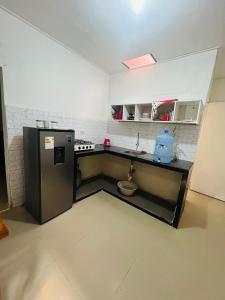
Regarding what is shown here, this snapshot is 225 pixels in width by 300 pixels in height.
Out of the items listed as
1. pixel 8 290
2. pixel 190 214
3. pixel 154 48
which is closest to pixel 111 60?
pixel 154 48

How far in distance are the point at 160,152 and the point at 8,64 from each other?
92.4 inches

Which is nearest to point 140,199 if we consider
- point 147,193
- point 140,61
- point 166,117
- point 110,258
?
point 147,193

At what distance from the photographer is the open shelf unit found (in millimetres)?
2062

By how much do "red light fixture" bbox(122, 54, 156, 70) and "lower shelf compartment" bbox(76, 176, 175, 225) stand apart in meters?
2.42

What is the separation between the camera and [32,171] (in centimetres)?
175

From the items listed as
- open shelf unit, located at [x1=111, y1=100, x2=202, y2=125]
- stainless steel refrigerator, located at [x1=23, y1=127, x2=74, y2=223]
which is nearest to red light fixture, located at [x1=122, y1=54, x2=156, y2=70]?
open shelf unit, located at [x1=111, y1=100, x2=202, y2=125]

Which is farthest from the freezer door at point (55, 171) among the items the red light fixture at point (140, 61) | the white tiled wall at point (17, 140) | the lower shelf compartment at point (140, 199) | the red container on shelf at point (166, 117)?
the red light fixture at point (140, 61)

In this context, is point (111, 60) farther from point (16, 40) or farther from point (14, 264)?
point (14, 264)

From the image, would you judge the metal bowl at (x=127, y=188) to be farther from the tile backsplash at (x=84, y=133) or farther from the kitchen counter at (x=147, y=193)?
the tile backsplash at (x=84, y=133)

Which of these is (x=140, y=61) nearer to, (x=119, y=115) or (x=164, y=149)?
(x=119, y=115)

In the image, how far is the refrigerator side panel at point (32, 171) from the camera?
162 centimetres

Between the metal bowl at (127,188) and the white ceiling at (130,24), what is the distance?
231cm

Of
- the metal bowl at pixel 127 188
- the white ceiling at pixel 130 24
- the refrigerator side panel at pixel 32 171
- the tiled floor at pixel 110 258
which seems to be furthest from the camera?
the metal bowl at pixel 127 188

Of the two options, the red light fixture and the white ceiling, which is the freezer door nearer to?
the white ceiling
